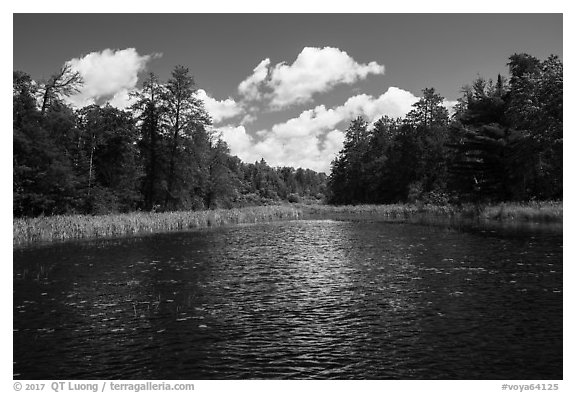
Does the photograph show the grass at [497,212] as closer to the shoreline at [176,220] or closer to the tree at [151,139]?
the shoreline at [176,220]

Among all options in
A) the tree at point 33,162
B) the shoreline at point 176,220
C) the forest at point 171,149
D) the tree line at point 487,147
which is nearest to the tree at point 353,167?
the tree line at point 487,147

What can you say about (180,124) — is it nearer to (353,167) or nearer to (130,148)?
(130,148)

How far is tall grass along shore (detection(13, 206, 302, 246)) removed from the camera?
94.0 ft

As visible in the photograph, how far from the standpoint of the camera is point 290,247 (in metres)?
24.4

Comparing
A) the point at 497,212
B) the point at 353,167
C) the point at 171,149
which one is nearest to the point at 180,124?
the point at 171,149

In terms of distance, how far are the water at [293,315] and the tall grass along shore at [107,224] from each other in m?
8.03

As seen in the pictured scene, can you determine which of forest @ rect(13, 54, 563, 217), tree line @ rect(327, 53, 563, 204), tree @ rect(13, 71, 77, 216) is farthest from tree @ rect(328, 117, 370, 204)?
tree @ rect(13, 71, 77, 216)

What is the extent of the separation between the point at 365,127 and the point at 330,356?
102191 millimetres

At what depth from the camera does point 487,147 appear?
162ft

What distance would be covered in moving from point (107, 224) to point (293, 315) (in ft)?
84.4

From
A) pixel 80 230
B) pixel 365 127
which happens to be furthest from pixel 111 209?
pixel 365 127

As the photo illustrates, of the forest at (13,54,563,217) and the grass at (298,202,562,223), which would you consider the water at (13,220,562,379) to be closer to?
the grass at (298,202,562,223)

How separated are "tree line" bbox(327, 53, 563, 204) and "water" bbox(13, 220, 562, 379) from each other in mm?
22589

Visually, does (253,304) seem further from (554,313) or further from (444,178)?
(444,178)
